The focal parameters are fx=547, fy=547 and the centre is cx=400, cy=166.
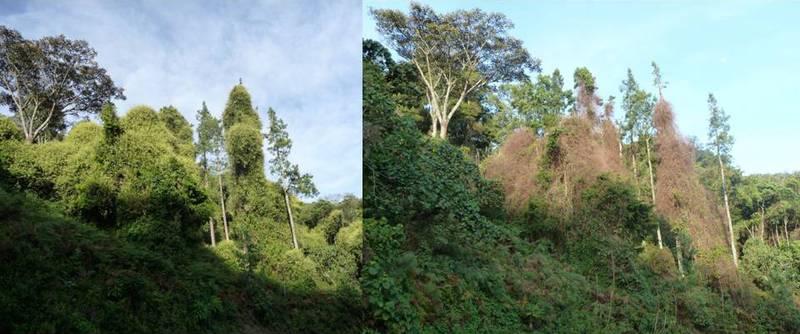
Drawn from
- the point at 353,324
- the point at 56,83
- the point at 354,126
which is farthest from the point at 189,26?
the point at 353,324

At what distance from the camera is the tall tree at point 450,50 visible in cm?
602

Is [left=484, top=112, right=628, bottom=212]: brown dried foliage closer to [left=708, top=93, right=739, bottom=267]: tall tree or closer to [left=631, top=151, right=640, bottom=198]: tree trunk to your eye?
[left=631, top=151, right=640, bottom=198]: tree trunk

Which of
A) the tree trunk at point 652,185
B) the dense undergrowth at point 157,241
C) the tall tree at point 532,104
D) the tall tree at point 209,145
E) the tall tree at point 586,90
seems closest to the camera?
the dense undergrowth at point 157,241

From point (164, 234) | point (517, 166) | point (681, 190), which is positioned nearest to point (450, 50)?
point (517, 166)

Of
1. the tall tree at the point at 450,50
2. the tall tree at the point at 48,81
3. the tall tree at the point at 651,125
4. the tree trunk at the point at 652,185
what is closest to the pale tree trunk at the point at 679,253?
the tall tree at the point at 651,125

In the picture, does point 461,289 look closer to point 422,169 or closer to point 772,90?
→ point 422,169

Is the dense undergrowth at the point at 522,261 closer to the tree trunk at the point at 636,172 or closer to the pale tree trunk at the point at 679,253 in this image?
the pale tree trunk at the point at 679,253

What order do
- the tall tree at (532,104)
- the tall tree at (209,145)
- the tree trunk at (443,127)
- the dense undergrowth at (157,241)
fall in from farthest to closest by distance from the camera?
the tall tree at (532,104), the tree trunk at (443,127), the tall tree at (209,145), the dense undergrowth at (157,241)

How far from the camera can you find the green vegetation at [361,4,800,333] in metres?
3.76

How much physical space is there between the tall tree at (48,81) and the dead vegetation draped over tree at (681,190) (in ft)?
23.5

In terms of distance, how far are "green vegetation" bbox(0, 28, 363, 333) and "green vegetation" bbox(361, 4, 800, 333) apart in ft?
1.13

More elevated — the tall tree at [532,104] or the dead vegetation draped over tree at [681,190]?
the tall tree at [532,104]

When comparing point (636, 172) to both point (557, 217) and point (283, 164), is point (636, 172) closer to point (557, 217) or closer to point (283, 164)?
point (557, 217)

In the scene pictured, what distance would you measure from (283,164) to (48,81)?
4.24ft
